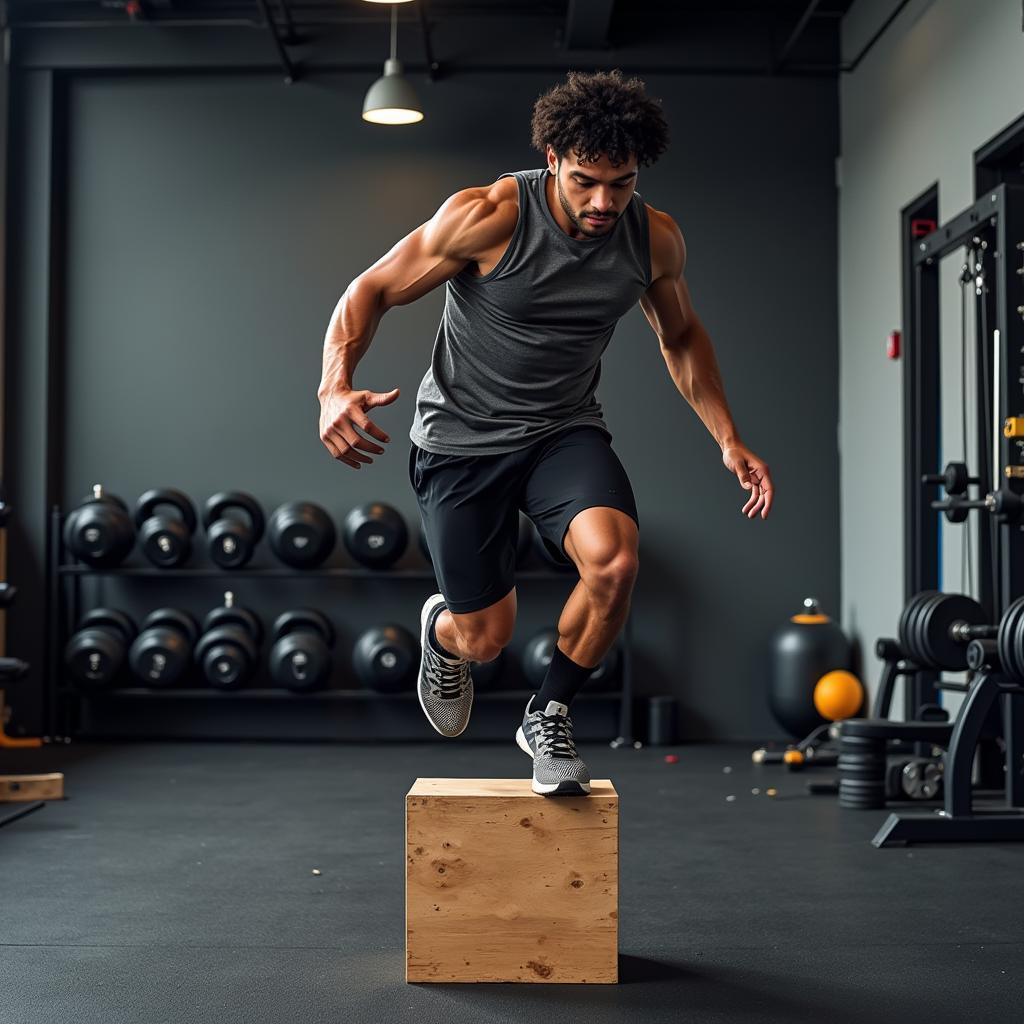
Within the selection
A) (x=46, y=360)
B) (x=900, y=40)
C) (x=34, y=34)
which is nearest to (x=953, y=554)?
Answer: (x=900, y=40)

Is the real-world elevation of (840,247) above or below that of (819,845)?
above

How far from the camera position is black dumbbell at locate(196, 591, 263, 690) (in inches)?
231

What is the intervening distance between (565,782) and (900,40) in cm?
439

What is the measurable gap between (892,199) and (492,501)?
12.6 feet

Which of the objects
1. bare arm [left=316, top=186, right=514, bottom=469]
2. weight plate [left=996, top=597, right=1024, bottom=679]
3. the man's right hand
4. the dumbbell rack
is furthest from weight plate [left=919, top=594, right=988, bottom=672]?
the man's right hand

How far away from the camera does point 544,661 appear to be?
5820 mm

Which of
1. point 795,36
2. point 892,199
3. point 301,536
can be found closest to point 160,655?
point 301,536

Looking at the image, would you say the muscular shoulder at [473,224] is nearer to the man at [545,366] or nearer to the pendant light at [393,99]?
the man at [545,366]

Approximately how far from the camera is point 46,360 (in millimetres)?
6395

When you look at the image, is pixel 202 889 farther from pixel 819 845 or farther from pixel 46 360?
pixel 46 360

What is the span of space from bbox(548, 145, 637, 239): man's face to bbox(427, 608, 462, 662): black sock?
0.88 meters

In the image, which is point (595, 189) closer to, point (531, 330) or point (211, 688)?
point (531, 330)

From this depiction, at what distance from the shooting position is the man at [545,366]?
7.88 feet

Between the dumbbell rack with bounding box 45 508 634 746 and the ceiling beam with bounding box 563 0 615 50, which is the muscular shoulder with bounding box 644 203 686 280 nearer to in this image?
the dumbbell rack with bounding box 45 508 634 746
